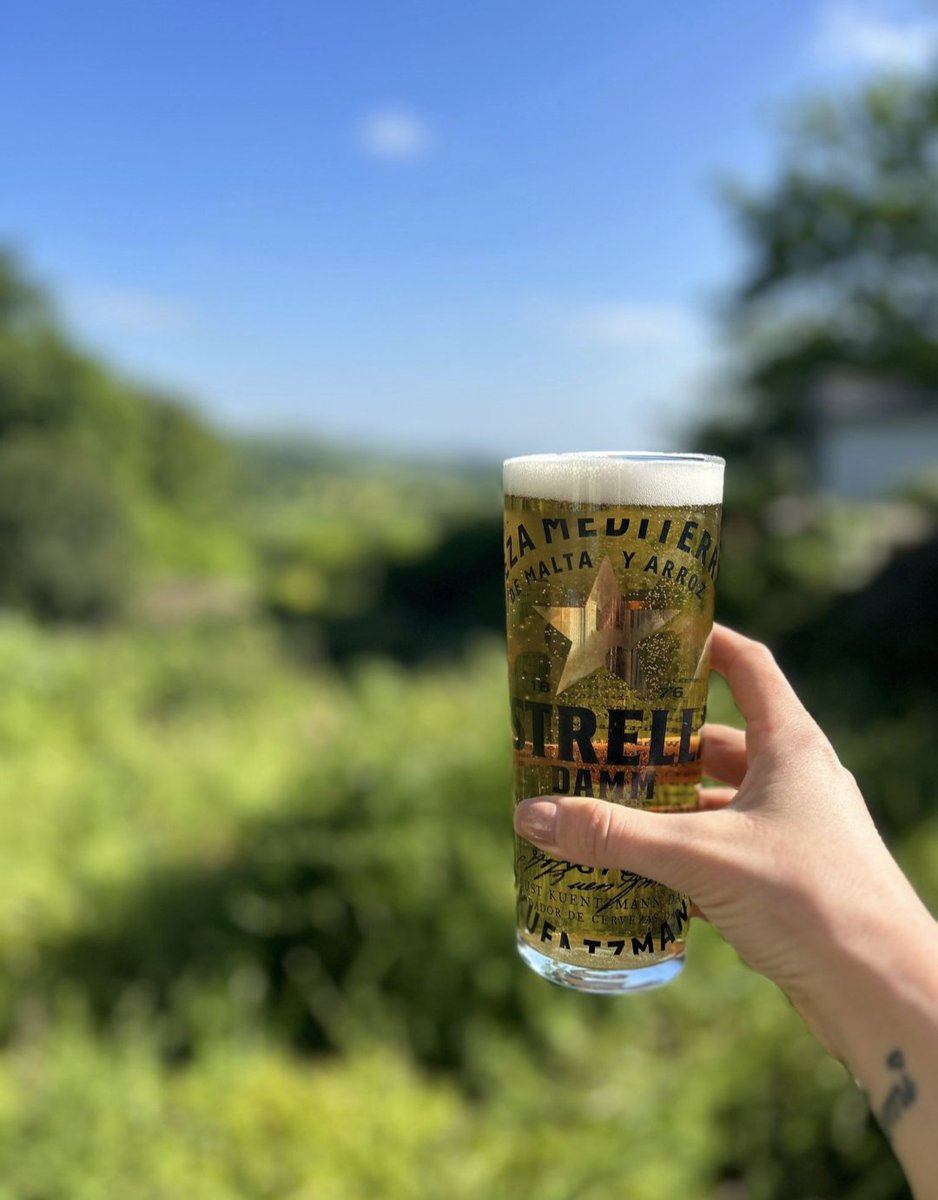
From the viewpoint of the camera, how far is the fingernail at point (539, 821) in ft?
4.70

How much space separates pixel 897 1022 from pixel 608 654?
1.86 ft

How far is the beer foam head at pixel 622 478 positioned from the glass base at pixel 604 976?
Answer: 698 millimetres

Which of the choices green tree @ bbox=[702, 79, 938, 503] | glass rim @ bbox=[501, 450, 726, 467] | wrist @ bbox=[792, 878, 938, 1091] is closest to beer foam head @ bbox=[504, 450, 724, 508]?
glass rim @ bbox=[501, 450, 726, 467]

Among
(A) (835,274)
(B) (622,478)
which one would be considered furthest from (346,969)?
(A) (835,274)

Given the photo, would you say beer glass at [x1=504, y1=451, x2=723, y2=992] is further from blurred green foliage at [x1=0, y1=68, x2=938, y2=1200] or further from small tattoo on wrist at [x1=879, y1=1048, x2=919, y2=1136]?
blurred green foliage at [x1=0, y1=68, x2=938, y2=1200]

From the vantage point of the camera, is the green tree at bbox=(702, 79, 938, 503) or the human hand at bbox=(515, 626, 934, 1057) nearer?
the human hand at bbox=(515, 626, 934, 1057)

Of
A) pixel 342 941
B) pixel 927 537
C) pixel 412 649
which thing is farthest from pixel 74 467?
pixel 342 941

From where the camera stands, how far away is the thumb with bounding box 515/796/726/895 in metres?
1.32

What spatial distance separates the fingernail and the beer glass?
75mm

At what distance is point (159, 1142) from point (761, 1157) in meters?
2.06

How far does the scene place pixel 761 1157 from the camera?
382cm

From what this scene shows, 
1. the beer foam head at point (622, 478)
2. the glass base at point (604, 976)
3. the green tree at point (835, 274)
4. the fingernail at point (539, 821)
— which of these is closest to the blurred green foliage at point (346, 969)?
the glass base at point (604, 976)

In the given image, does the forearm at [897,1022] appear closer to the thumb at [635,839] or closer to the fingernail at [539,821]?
the thumb at [635,839]

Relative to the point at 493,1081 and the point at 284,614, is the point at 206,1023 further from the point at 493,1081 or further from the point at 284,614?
the point at 284,614
